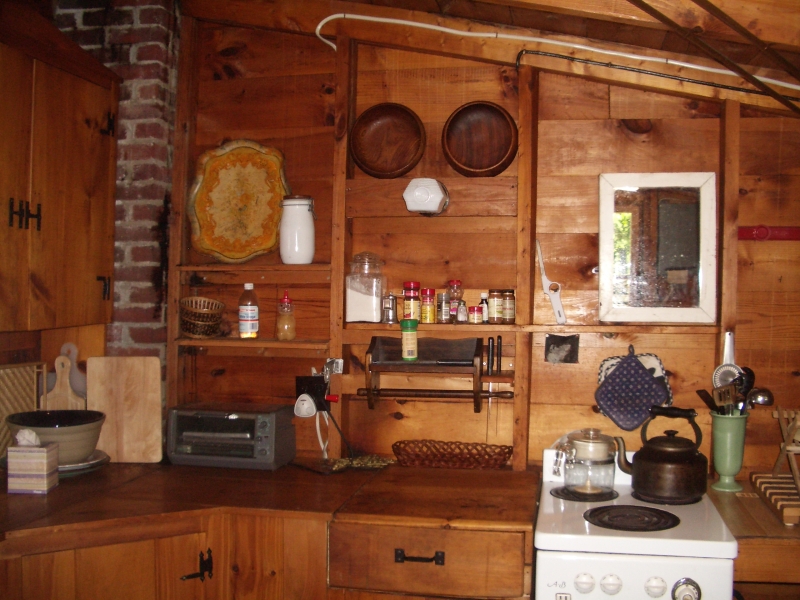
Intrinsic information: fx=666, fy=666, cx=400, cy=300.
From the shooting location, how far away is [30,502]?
6.23ft

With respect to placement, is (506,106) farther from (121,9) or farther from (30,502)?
(30,502)

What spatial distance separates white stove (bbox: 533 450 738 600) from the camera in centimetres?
162

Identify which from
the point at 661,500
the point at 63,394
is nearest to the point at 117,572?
the point at 63,394

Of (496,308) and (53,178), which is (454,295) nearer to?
(496,308)

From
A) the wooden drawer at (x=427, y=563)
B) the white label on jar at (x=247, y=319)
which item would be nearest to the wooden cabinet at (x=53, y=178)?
the white label on jar at (x=247, y=319)

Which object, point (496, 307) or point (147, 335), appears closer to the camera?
point (496, 307)

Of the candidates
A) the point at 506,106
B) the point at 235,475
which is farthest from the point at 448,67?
the point at 235,475

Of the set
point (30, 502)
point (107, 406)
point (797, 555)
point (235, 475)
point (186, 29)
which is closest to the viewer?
point (797, 555)

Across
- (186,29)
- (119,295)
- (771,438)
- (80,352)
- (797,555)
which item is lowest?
(797,555)

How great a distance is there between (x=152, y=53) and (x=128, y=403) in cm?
126

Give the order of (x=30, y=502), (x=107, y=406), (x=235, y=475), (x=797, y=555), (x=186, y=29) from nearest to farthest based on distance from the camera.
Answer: (x=797, y=555), (x=30, y=502), (x=235, y=475), (x=107, y=406), (x=186, y=29)

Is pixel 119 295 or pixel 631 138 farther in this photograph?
pixel 119 295

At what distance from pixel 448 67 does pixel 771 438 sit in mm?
1689

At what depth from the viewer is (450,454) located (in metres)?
2.26
